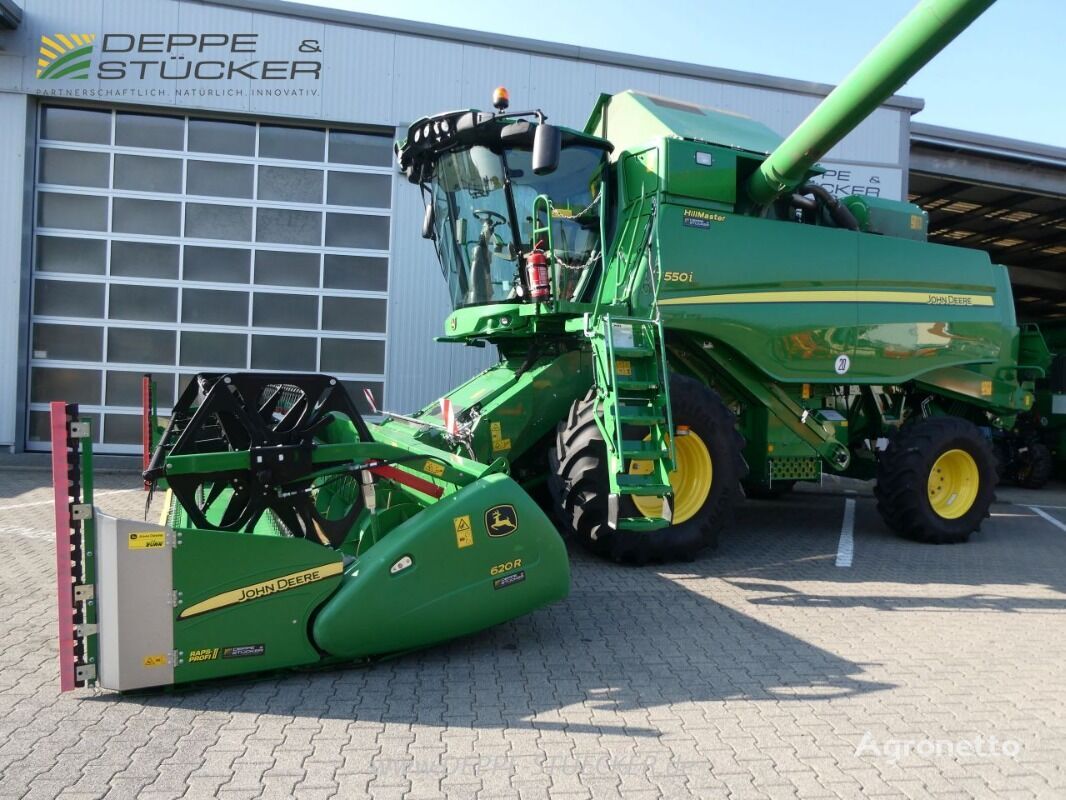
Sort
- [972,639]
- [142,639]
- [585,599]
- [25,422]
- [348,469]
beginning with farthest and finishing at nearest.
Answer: [25,422], [585,599], [972,639], [348,469], [142,639]

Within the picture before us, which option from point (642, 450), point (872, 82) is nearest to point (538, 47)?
point (872, 82)

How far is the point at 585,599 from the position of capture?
4.89 m

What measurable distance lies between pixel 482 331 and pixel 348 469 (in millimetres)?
2658

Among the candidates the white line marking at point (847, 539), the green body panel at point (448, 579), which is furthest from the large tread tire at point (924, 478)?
the green body panel at point (448, 579)

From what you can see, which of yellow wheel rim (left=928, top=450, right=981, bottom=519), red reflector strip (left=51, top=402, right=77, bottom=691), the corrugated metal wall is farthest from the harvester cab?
the corrugated metal wall

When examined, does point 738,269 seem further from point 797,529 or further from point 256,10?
point 256,10

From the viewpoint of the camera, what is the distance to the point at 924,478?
7.08 metres

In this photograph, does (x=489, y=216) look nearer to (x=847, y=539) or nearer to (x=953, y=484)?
(x=847, y=539)

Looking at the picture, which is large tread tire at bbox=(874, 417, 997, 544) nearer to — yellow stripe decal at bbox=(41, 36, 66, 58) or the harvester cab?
the harvester cab

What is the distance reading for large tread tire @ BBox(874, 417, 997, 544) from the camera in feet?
23.1

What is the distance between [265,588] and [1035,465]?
13.2 meters

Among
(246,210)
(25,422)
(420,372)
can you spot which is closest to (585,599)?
(420,372)

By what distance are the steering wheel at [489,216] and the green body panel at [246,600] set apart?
3434 millimetres

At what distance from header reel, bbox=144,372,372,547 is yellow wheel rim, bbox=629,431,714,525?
2.59m
